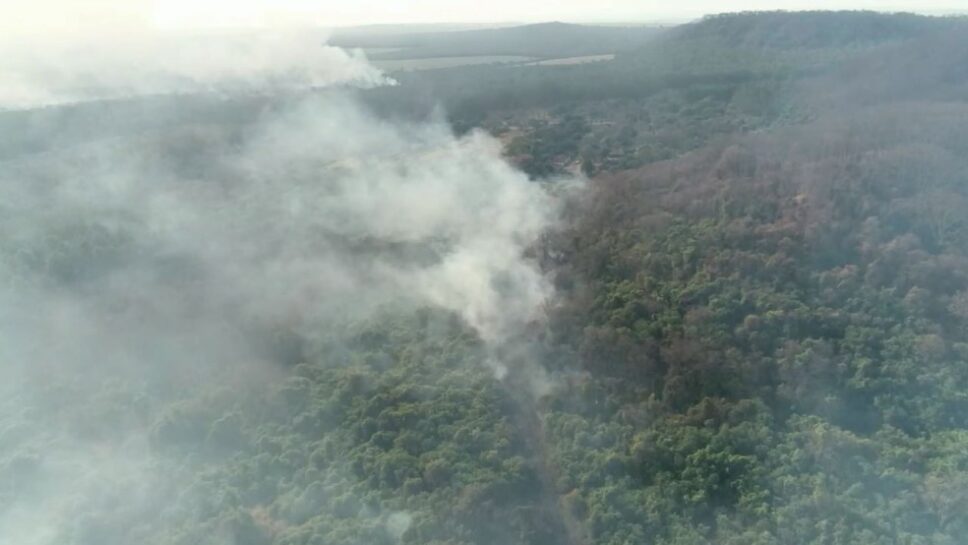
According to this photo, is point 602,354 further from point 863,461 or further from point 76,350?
point 76,350

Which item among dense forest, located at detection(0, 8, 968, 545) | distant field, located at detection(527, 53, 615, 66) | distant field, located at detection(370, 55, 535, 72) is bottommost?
dense forest, located at detection(0, 8, 968, 545)

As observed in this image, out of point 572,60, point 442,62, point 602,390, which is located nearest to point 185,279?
point 602,390

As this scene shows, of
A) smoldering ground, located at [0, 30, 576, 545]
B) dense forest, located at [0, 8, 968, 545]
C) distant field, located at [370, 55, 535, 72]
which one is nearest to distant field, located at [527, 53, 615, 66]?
distant field, located at [370, 55, 535, 72]

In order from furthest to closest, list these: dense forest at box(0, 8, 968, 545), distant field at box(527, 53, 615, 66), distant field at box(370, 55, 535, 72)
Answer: distant field at box(527, 53, 615, 66), distant field at box(370, 55, 535, 72), dense forest at box(0, 8, 968, 545)

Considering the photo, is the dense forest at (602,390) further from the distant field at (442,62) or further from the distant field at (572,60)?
the distant field at (572,60)

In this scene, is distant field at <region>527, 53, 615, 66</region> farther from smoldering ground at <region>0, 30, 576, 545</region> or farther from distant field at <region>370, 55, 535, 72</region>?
smoldering ground at <region>0, 30, 576, 545</region>
